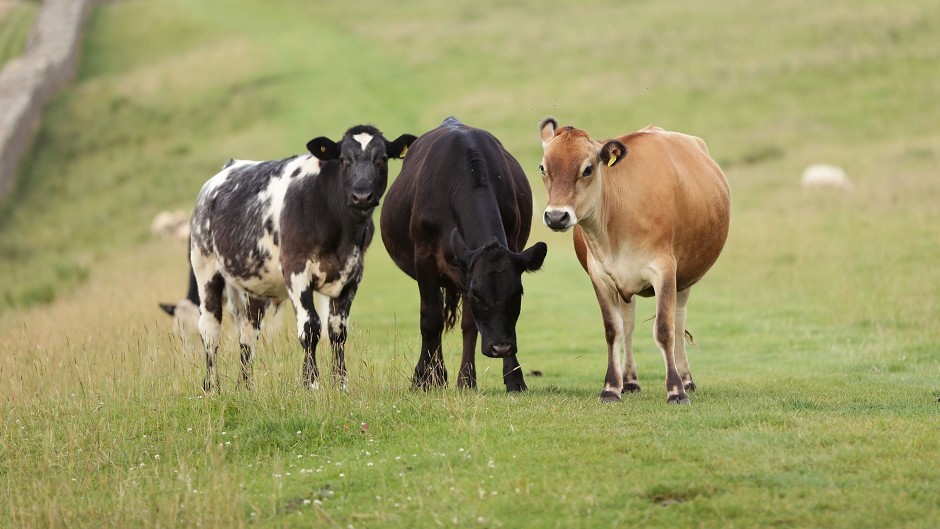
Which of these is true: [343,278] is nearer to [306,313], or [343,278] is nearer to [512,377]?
[306,313]

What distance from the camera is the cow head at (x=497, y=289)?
9508mm

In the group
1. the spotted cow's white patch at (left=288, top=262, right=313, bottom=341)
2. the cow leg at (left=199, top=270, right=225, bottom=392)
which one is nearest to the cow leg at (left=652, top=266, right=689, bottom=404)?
the spotted cow's white patch at (left=288, top=262, right=313, bottom=341)

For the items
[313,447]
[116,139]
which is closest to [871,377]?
[313,447]

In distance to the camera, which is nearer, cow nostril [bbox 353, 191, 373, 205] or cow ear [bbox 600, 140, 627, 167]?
cow ear [bbox 600, 140, 627, 167]

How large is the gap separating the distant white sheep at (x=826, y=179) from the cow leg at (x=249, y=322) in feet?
62.2

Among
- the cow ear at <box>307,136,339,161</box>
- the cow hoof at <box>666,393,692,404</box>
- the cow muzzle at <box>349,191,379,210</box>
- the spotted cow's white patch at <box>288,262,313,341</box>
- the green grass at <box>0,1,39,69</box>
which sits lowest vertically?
the cow hoof at <box>666,393,692,404</box>

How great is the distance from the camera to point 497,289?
31.2 ft

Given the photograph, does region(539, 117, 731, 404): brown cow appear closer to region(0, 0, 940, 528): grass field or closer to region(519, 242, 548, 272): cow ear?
region(519, 242, 548, 272): cow ear

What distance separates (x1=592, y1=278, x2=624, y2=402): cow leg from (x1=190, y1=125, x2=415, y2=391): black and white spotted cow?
2070 millimetres

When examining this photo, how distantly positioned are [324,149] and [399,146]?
2.27 feet

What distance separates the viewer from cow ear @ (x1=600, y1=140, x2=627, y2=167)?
9.75m

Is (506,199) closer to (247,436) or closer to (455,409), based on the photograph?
(455,409)

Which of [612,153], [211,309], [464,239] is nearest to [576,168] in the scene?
[612,153]

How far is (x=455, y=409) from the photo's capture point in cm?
897
